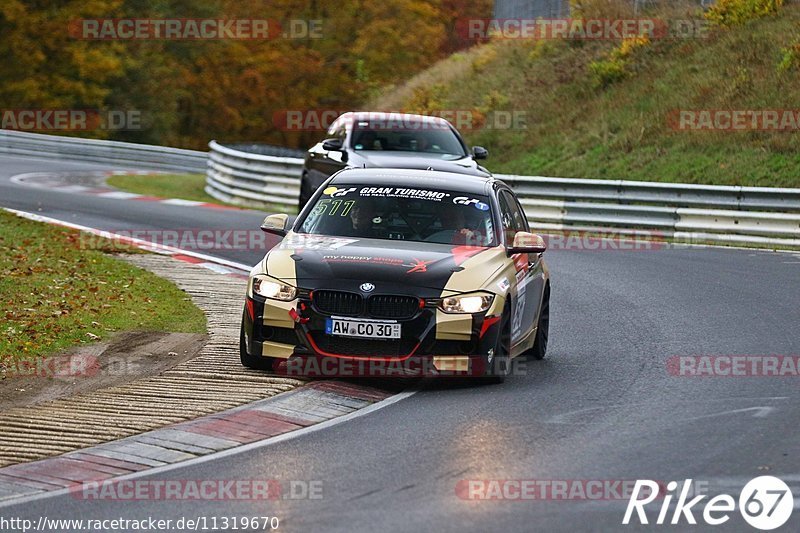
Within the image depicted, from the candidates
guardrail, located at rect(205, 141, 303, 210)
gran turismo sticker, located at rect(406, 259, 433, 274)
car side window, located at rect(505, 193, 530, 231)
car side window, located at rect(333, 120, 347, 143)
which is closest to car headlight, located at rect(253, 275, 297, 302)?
gran turismo sticker, located at rect(406, 259, 433, 274)

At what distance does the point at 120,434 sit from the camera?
877 centimetres

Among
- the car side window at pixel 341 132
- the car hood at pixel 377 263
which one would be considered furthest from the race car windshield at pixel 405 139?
the car hood at pixel 377 263

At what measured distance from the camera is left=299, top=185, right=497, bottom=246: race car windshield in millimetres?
11477

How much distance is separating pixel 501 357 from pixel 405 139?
11.1 metres

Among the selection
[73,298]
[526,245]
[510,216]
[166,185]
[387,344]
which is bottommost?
[166,185]

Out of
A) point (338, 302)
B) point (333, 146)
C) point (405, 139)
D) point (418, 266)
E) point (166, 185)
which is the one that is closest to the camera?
point (338, 302)

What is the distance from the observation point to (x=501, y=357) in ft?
34.6

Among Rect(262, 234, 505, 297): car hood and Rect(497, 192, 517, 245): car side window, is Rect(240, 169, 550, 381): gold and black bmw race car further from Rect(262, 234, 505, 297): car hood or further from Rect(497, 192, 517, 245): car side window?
Rect(497, 192, 517, 245): car side window

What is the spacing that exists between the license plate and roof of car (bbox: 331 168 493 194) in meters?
2.03

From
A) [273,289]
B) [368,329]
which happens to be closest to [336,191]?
[273,289]

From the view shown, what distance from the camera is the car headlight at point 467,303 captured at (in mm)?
10273

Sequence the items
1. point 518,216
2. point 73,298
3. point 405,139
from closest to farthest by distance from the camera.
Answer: point 518,216, point 73,298, point 405,139

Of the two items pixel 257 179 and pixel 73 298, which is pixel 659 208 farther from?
pixel 73 298

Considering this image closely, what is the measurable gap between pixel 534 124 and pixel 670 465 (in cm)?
2672
